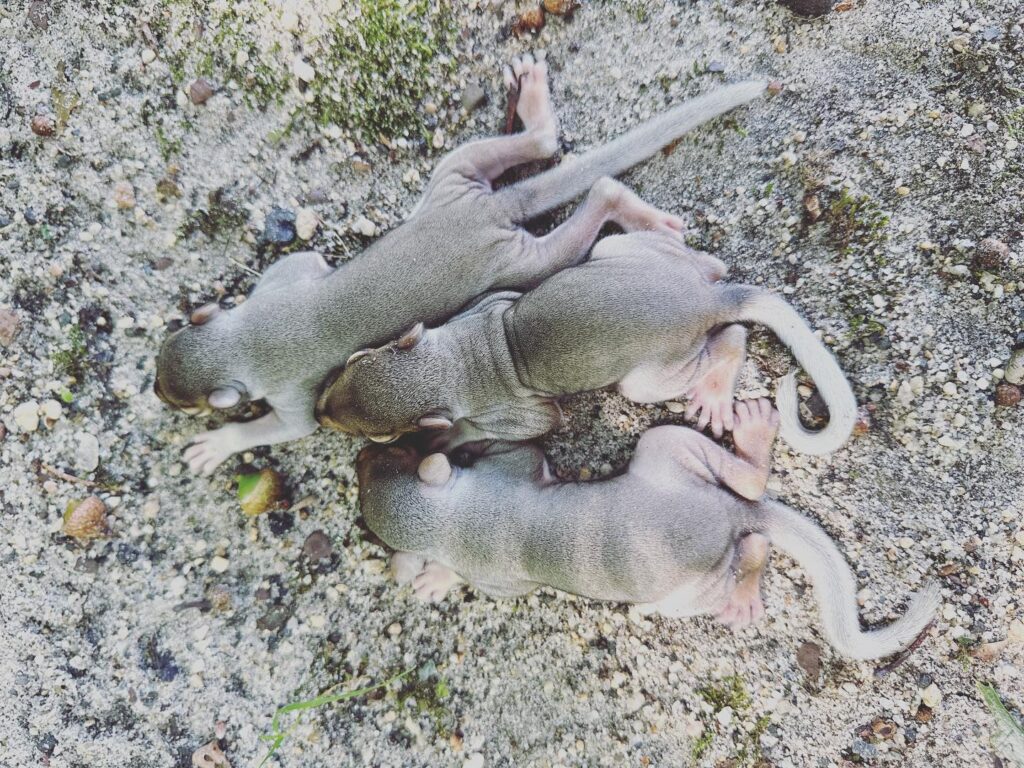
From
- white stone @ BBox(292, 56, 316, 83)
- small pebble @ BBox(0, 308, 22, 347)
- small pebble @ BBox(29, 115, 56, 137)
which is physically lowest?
small pebble @ BBox(0, 308, 22, 347)

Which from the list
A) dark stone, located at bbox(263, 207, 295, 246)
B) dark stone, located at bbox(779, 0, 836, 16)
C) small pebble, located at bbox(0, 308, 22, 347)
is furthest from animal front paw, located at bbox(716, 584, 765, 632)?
small pebble, located at bbox(0, 308, 22, 347)

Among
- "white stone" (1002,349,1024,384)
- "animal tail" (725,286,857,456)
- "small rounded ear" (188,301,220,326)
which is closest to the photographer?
"white stone" (1002,349,1024,384)

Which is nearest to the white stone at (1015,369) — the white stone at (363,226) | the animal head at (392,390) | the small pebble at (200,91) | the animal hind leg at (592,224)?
the animal hind leg at (592,224)

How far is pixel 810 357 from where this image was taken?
3129 mm

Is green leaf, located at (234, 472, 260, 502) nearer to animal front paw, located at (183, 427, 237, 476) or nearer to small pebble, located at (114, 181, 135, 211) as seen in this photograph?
animal front paw, located at (183, 427, 237, 476)

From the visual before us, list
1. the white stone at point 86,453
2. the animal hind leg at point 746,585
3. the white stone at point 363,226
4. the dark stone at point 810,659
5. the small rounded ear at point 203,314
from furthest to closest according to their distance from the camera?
the white stone at point 363,226 < the white stone at point 86,453 < the small rounded ear at point 203,314 < the dark stone at point 810,659 < the animal hind leg at point 746,585

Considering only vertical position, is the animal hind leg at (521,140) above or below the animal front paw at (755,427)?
above

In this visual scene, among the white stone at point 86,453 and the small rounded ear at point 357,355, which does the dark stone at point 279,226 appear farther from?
the white stone at point 86,453

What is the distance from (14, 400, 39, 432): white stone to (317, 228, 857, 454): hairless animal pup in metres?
1.56

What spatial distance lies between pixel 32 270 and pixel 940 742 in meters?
5.28

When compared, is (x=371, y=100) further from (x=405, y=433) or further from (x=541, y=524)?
(x=541, y=524)

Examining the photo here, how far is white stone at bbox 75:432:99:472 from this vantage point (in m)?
3.52

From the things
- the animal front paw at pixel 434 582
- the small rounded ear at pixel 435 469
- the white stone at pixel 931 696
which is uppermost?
the small rounded ear at pixel 435 469

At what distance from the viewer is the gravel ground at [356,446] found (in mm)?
3164
